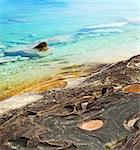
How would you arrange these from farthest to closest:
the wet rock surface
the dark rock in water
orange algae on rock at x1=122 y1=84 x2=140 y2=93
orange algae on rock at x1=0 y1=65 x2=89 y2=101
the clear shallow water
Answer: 1. the dark rock in water
2. the clear shallow water
3. orange algae on rock at x1=0 y1=65 x2=89 y2=101
4. orange algae on rock at x1=122 y1=84 x2=140 y2=93
5. the wet rock surface

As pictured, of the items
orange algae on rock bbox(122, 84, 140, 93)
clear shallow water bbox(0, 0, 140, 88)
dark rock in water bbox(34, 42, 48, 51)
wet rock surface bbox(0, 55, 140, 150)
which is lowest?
clear shallow water bbox(0, 0, 140, 88)

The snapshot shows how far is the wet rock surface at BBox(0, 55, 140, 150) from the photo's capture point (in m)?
6.73

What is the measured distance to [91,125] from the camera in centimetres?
732

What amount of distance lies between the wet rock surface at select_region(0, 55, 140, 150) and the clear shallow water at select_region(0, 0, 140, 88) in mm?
5057

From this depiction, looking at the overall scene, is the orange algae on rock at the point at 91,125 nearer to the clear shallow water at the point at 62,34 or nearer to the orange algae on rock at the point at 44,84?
the orange algae on rock at the point at 44,84

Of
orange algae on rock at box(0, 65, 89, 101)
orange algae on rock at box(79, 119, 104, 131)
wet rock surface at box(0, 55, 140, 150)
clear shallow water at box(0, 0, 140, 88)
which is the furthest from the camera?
clear shallow water at box(0, 0, 140, 88)

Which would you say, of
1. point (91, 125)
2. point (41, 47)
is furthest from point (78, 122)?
point (41, 47)

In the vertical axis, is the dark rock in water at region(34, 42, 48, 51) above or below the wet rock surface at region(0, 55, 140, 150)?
below

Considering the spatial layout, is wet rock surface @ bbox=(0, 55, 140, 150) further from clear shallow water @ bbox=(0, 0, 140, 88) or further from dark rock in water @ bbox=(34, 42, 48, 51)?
dark rock in water @ bbox=(34, 42, 48, 51)

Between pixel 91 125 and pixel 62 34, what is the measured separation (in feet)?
52.7

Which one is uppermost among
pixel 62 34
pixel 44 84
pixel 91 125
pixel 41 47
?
pixel 91 125

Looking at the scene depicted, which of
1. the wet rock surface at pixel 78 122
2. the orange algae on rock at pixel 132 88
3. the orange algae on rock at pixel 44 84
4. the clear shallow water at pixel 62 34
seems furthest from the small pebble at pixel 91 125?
the clear shallow water at pixel 62 34

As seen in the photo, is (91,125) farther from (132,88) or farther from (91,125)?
(132,88)

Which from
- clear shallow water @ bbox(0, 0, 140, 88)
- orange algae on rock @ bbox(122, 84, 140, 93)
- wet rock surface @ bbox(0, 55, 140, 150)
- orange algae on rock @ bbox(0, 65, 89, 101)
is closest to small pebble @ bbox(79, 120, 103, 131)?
wet rock surface @ bbox(0, 55, 140, 150)
